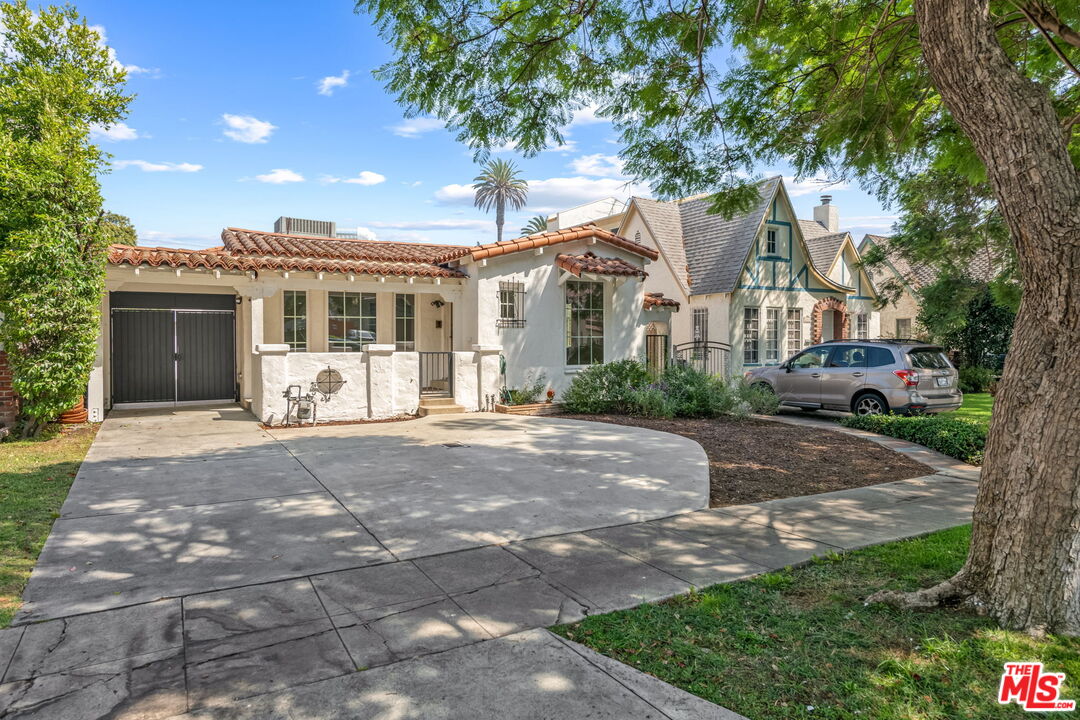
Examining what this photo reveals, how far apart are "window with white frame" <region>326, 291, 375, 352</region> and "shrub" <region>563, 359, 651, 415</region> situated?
17.0 ft

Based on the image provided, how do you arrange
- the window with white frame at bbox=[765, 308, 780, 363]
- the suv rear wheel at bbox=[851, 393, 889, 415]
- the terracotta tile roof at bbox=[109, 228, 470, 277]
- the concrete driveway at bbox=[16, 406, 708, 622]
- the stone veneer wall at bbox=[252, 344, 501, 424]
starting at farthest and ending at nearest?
the window with white frame at bbox=[765, 308, 780, 363] → the suv rear wheel at bbox=[851, 393, 889, 415] → the stone veneer wall at bbox=[252, 344, 501, 424] → the terracotta tile roof at bbox=[109, 228, 470, 277] → the concrete driveway at bbox=[16, 406, 708, 622]

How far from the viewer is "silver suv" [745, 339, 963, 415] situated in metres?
12.4

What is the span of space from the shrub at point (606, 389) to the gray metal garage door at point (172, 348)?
26.5 feet

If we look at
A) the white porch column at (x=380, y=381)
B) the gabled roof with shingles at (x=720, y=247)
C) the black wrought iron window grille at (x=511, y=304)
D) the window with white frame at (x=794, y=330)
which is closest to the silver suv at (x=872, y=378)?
the black wrought iron window grille at (x=511, y=304)

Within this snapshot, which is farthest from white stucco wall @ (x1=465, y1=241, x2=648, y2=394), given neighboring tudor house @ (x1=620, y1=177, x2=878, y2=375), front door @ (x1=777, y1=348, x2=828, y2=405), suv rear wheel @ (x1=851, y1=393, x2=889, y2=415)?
neighboring tudor house @ (x1=620, y1=177, x2=878, y2=375)

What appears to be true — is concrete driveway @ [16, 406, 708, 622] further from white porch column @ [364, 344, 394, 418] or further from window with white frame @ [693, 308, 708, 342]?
window with white frame @ [693, 308, 708, 342]

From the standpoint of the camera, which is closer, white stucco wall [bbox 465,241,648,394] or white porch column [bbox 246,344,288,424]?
white porch column [bbox 246,344,288,424]

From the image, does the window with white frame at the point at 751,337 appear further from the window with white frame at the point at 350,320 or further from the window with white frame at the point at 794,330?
the window with white frame at the point at 350,320

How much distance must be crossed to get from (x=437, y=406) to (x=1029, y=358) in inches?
436

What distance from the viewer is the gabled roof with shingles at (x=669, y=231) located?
72.9ft

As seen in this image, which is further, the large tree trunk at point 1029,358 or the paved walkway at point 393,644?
the large tree trunk at point 1029,358

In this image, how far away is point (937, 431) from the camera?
10.3 metres

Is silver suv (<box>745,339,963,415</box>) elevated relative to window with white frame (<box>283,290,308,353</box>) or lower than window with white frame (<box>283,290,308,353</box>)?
lower

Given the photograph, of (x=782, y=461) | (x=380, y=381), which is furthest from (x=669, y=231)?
(x=782, y=461)
